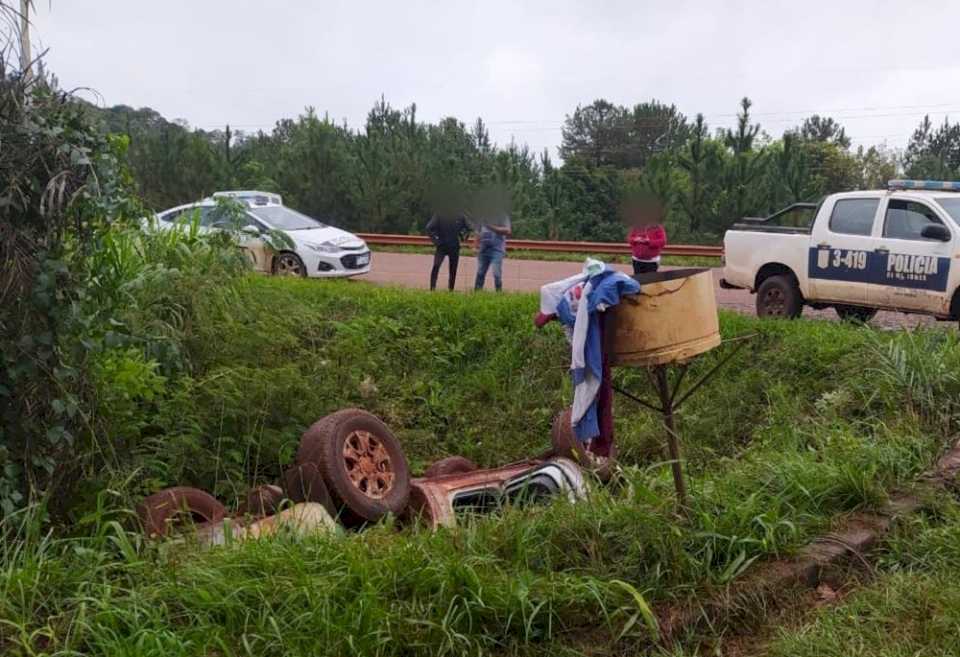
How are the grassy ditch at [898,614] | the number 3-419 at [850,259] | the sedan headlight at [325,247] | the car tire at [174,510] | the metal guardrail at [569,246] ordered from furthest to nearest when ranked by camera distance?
the metal guardrail at [569,246] < the sedan headlight at [325,247] < the number 3-419 at [850,259] < the car tire at [174,510] < the grassy ditch at [898,614]

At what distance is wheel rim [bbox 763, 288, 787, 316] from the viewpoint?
11.6m

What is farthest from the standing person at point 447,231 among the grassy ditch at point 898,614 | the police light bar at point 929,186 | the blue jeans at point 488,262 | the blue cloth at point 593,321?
the grassy ditch at point 898,614

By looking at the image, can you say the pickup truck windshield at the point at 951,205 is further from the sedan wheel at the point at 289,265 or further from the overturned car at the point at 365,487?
the sedan wheel at the point at 289,265

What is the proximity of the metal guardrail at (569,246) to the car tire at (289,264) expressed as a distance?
7.55 metres

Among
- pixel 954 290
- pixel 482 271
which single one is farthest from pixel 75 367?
pixel 482 271

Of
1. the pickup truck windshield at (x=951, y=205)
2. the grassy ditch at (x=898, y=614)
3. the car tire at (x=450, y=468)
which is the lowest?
the car tire at (x=450, y=468)

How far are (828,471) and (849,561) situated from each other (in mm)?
705

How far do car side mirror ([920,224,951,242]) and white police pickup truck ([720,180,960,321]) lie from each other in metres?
0.01

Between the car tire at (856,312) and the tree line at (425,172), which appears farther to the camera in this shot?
the tree line at (425,172)

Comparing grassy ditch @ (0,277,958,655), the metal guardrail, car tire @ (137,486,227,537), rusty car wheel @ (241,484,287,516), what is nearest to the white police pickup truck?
grassy ditch @ (0,277,958,655)

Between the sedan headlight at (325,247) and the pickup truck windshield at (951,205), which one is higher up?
the pickup truck windshield at (951,205)

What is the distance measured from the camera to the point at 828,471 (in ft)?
16.8

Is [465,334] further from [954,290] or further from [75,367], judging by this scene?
[75,367]

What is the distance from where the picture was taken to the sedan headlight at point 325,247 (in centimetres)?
1664
